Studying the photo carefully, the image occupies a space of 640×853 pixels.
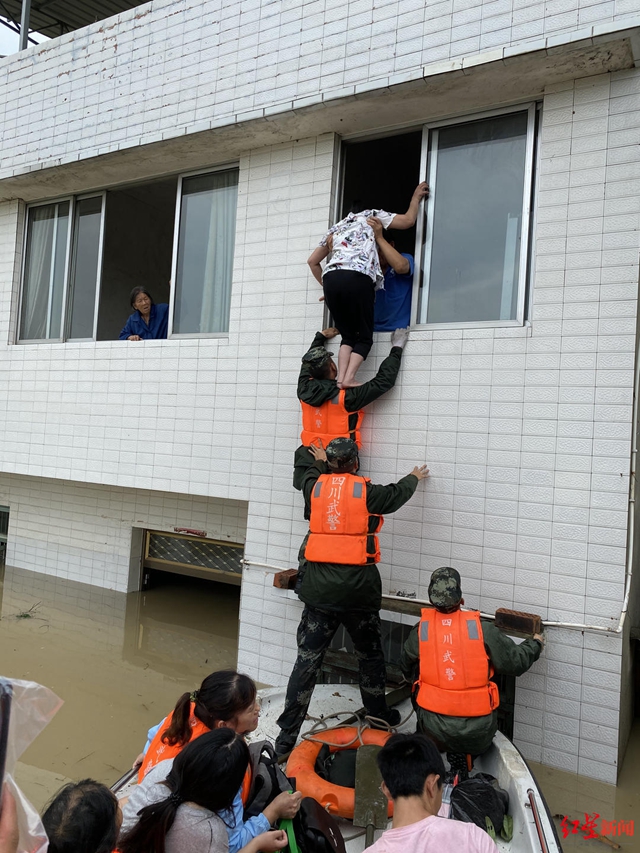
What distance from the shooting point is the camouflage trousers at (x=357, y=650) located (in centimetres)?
357

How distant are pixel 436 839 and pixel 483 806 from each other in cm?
98

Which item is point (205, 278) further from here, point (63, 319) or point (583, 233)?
point (583, 233)

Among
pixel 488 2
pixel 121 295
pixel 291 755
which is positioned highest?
pixel 488 2

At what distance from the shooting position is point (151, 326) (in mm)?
6074

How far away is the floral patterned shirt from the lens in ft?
13.6

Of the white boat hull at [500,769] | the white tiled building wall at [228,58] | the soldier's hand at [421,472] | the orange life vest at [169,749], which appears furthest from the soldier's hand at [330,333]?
the orange life vest at [169,749]

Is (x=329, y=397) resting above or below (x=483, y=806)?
above

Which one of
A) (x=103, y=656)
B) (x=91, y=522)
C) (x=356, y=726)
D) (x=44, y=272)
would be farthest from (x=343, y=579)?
(x=44, y=272)

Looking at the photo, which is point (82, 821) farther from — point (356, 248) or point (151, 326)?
point (151, 326)

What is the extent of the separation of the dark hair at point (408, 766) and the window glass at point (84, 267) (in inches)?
228

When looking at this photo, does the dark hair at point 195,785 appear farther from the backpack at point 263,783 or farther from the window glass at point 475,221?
the window glass at point 475,221

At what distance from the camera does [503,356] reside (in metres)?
3.99

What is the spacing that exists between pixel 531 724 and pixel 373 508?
1.73 metres

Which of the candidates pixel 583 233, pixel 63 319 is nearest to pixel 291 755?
pixel 583 233
